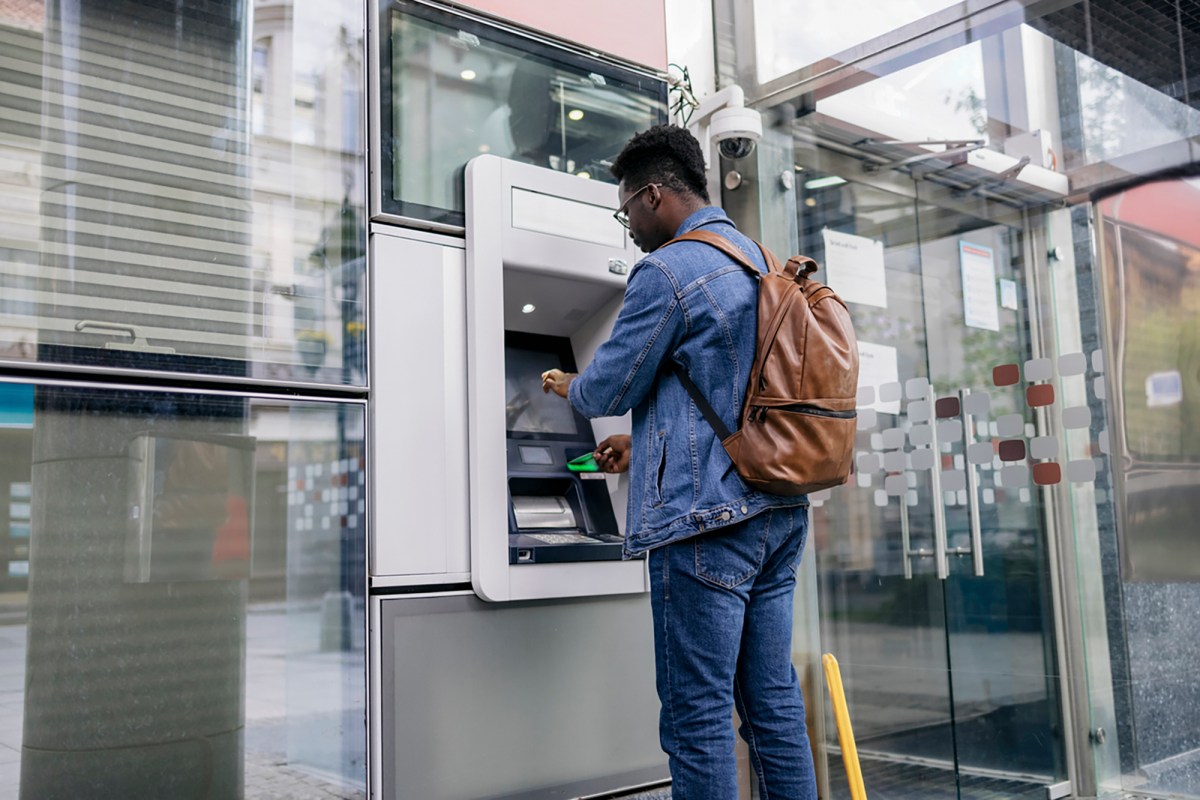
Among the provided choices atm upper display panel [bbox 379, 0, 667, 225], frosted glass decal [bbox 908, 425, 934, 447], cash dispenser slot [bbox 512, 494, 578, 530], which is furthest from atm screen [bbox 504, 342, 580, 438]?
frosted glass decal [bbox 908, 425, 934, 447]

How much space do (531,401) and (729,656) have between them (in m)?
1.04

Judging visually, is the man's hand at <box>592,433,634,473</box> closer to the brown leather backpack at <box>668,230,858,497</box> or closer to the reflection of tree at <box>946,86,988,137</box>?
the brown leather backpack at <box>668,230,858,497</box>

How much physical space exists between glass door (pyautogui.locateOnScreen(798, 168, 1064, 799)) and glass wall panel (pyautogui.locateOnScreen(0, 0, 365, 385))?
5.06 ft

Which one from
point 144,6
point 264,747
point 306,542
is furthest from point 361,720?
point 144,6

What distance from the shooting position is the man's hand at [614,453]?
2.53 metres

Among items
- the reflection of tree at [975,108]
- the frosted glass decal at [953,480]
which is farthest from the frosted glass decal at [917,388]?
the reflection of tree at [975,108]

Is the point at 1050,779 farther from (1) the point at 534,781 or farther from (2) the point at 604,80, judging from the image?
(2) the point at 604,80

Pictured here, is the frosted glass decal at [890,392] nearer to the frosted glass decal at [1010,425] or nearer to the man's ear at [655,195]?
the frosted glass decal at [1010,425]

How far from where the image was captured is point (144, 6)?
2297 mm

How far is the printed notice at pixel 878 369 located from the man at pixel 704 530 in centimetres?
103

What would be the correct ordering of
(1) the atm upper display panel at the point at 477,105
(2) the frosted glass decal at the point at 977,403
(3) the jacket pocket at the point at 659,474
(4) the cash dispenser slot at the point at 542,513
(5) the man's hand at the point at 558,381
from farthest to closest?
(2) the frosted glass decal at the point at 977,403 → (4) the cash dispenser slot at the point at 542,513 → (1) the atm upper display panel at the point at 477,105 → (5) the man's hand at the point at 558,381 → (3) the jacket pocket at the point at 659,474

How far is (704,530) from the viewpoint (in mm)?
1989

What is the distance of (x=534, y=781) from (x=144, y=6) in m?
2.05

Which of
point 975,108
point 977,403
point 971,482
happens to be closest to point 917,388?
point 977,403
